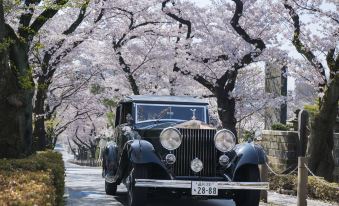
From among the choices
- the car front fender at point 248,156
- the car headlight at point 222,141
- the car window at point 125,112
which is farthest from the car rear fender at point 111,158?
the car front fender at point 248,156

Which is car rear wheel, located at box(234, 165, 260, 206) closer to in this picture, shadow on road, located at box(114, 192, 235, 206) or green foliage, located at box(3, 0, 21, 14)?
shadow on road, located at box(114, 192, 235, 206)

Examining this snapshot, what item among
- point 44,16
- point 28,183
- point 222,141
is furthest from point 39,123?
point 28,183

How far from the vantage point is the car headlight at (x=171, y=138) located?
816cm

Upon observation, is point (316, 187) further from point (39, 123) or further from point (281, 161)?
point (39, 123)

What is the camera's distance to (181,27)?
71.3 ft

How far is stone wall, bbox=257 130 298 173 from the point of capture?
14328 mm

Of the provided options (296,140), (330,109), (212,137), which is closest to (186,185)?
(212,137)

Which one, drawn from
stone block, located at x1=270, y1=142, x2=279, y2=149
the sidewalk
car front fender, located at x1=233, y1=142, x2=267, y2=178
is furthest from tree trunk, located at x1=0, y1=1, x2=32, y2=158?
stone block, located at x1=270, y1=142, x2=279, y2=149

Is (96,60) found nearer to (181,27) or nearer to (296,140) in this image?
(181,27)

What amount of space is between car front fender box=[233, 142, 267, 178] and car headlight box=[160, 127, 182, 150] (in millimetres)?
1088

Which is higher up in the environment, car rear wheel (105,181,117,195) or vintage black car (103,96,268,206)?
vintage black car (103,96,268,206)

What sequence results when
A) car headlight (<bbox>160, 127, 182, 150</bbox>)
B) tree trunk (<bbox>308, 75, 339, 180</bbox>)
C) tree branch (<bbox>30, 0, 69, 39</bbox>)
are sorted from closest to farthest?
car headlight (<bbox>160, 127, 182, 150</bbox>)
tree branch (<bbox>30, 0, 69, 39</bbox>)
tree trunk (<bbox>308, 75, 339, 180</bbox>)

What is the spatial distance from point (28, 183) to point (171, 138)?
8.92ft

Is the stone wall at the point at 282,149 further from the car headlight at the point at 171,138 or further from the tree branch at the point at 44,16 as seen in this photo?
the tree branch at the point at 44,16
